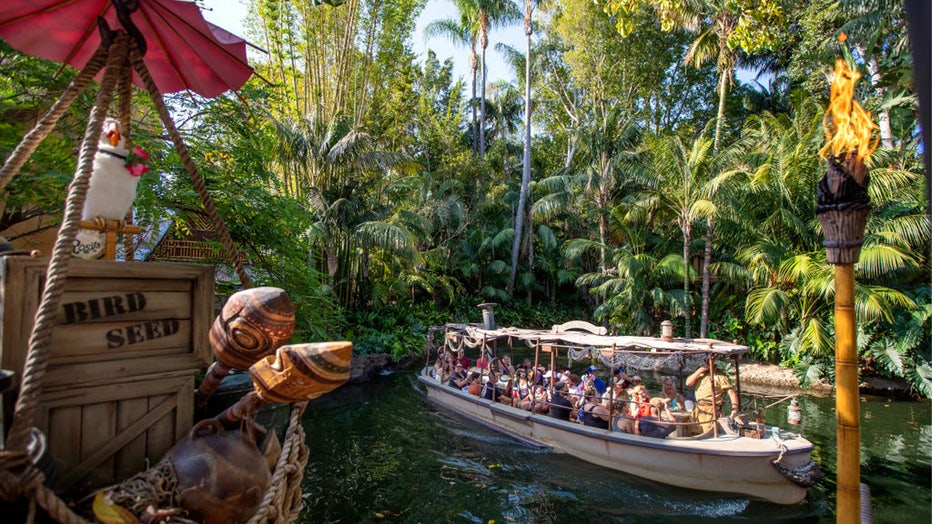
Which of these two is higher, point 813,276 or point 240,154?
point 240,154

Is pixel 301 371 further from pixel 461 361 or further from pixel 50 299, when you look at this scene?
pixel 461 361

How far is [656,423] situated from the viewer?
9.84 meters

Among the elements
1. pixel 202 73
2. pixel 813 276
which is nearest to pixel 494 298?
pixel 813 276

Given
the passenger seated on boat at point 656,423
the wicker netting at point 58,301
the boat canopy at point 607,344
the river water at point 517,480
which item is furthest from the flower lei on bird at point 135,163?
the passenger seated on boat at point 656,423

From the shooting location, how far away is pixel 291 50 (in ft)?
57.4

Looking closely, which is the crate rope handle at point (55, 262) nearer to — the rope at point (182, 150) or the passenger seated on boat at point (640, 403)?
the rope at point (182, 150)

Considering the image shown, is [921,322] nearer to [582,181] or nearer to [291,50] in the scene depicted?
[582,181]

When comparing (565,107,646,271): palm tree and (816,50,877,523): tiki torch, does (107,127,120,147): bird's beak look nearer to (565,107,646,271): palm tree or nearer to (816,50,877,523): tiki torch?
(816,50,877,523): tiki torch

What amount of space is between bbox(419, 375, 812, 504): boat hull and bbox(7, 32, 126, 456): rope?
9797 millimetres

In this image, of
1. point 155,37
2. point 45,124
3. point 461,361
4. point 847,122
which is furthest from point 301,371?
point 461,361

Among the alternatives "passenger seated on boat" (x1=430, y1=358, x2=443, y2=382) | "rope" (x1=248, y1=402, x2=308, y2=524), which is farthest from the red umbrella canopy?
"passenger seated on boat" (x1=430, y1=358, x2=443, y2=382)

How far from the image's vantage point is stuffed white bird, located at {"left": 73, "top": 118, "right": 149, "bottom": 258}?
2365 millimetres

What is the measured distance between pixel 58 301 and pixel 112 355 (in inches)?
19.1

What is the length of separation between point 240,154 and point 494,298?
849 inches
